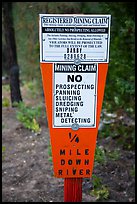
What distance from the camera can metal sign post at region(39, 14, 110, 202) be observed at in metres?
2.49

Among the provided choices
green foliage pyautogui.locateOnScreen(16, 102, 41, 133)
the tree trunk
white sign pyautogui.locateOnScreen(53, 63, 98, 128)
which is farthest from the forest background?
white sign pyautogui.locateOnScreen(53, 63, 98, 128)

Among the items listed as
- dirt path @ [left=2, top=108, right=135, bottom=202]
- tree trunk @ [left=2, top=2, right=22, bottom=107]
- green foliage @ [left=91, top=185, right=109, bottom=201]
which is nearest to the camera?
green foliage @ [left=91, top=185, right=109, bottom=201]

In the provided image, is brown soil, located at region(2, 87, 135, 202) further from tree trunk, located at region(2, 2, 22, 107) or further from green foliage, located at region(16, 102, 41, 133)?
tree trunk, located at region(2, 2, 22, 107)

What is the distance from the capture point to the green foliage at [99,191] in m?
4.04

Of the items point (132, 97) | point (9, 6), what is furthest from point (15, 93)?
point (132, 97)

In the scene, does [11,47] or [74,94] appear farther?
[11,47]

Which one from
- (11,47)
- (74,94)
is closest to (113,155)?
(74,94)

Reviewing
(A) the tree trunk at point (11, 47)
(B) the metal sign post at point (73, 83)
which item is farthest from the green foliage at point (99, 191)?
(A) the tree trunk at point (11, 47)

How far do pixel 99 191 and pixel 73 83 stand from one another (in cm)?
194

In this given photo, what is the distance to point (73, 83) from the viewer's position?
2566mm

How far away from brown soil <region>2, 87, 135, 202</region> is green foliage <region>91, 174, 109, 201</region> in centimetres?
6

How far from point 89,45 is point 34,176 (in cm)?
269

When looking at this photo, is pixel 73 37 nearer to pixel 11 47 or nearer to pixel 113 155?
pixel 113 155

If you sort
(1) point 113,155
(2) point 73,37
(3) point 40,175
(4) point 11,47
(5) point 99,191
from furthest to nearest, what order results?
(4) point 11,47
(1) point 113,155
(3) point 40,175
(5) point 99,191
(2) point 73,37
